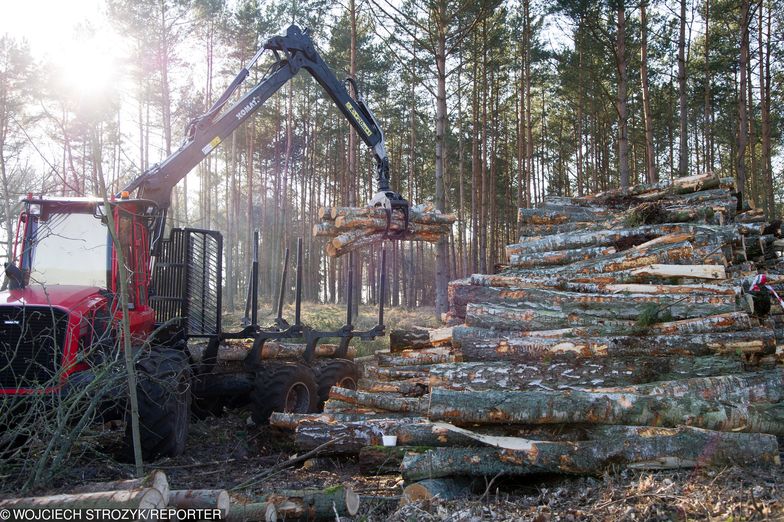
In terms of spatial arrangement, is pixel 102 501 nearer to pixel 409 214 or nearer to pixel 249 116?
pixel 409 214

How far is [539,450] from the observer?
4.55 metres

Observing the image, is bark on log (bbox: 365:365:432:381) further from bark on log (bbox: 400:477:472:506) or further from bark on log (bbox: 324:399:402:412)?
bark on log (bbox: 400:477:472:506)

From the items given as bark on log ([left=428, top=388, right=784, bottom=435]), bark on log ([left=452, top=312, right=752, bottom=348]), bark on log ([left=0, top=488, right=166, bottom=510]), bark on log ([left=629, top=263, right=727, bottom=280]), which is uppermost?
bark on log ([left=629, top=263, right=727, bottom=280])

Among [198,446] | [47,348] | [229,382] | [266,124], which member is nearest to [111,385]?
[47,348]

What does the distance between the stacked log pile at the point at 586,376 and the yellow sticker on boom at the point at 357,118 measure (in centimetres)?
340

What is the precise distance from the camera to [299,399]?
8305 mm

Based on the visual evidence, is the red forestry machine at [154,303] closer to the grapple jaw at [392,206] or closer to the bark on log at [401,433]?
the grapple jaw at [392,206]

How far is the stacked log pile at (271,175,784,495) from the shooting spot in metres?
4.61

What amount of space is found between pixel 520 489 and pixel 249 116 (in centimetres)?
669

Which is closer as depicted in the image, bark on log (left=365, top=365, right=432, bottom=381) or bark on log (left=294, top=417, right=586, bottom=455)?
bark on log (left=294, top=417, right=586, bottom=455)

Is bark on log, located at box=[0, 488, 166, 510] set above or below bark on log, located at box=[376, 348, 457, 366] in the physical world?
below

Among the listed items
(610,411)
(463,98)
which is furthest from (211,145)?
(463,98)

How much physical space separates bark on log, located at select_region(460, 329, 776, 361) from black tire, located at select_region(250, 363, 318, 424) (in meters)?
3.24

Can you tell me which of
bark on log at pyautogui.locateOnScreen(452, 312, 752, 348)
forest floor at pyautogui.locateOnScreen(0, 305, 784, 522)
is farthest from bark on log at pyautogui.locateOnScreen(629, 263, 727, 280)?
forest floor at pyautogui.locateOnScreen(0, 305, 784, 522)
